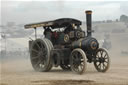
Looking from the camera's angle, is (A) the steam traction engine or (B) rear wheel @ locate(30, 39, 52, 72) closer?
(A) the steam traction engine

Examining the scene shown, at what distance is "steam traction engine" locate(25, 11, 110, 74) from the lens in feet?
48.8

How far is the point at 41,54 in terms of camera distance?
16875 millimetres

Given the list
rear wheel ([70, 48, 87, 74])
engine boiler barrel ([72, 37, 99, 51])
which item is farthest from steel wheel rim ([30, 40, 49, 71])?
engine boiler barrel ([72, 37, 99, 51])

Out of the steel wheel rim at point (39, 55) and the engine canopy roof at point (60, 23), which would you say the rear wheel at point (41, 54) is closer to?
the steel wheel rim at point (39, 55)

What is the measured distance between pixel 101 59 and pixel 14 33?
66.4m

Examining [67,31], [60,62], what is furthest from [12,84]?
[67,31]

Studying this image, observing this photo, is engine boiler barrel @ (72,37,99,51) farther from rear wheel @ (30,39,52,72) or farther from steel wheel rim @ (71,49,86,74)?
rear wheel @ (30,39,52,72)

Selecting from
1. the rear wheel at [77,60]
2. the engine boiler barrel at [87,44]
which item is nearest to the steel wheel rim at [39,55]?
the rear wheel at [77,60]

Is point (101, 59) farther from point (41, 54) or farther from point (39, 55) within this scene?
point (39, 55)

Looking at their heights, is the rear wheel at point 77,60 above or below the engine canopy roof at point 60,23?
below

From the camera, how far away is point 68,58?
1573 centimetres

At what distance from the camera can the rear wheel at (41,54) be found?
53.2ft

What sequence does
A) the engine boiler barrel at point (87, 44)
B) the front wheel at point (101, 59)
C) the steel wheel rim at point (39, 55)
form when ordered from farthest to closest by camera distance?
the steel wheel rim at point (39, 55) < the front wheel at point (101, 59) < the engine boiler barrel at point (87, 44)

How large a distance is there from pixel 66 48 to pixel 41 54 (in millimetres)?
1800
